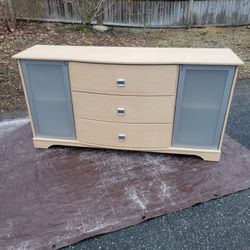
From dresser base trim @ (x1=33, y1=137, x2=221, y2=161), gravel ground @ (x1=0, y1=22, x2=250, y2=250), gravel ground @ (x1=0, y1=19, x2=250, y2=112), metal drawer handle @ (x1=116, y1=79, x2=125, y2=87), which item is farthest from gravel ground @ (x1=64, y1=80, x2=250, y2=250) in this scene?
gravel ground @ (x1=0, y1=19, x2=250, y2=112)

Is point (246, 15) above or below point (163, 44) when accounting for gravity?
above

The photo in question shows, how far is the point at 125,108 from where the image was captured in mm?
1912

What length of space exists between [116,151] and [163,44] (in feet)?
10.0

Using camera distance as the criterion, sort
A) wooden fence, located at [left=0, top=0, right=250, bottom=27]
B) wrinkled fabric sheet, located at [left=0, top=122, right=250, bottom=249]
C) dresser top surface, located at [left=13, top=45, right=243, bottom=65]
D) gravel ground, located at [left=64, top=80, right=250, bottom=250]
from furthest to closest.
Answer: wooden fence, located at [left=0, top=0, right=250, bottom=27] → dresser top surface, located at [left=13, top=45, right=243, bottom=65] → wrinkled fabric sheet, located at [left=0, top=122, right=250, bottom=249] → gravel ground, located at [left=64, top=80, right=250, bottom=250]

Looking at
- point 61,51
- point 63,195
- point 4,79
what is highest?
point 61,51

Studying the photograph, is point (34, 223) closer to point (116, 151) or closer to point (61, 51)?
point (116, 151)

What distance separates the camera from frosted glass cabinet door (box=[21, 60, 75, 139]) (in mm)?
1870

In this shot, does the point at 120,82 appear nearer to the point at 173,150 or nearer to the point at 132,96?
the point at 132,96

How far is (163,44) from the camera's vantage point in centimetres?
459

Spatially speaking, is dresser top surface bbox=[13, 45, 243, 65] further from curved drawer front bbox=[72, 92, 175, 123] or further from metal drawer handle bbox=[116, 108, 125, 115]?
metal drawer handle bbox=[116, 108, 125, 115]

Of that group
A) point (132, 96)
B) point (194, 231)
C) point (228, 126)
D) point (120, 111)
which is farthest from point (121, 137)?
point (228, 126)

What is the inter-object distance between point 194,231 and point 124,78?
3.63 feet

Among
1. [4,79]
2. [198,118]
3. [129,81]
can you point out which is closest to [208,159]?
[198,118]

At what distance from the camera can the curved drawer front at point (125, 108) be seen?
6.12 feet
